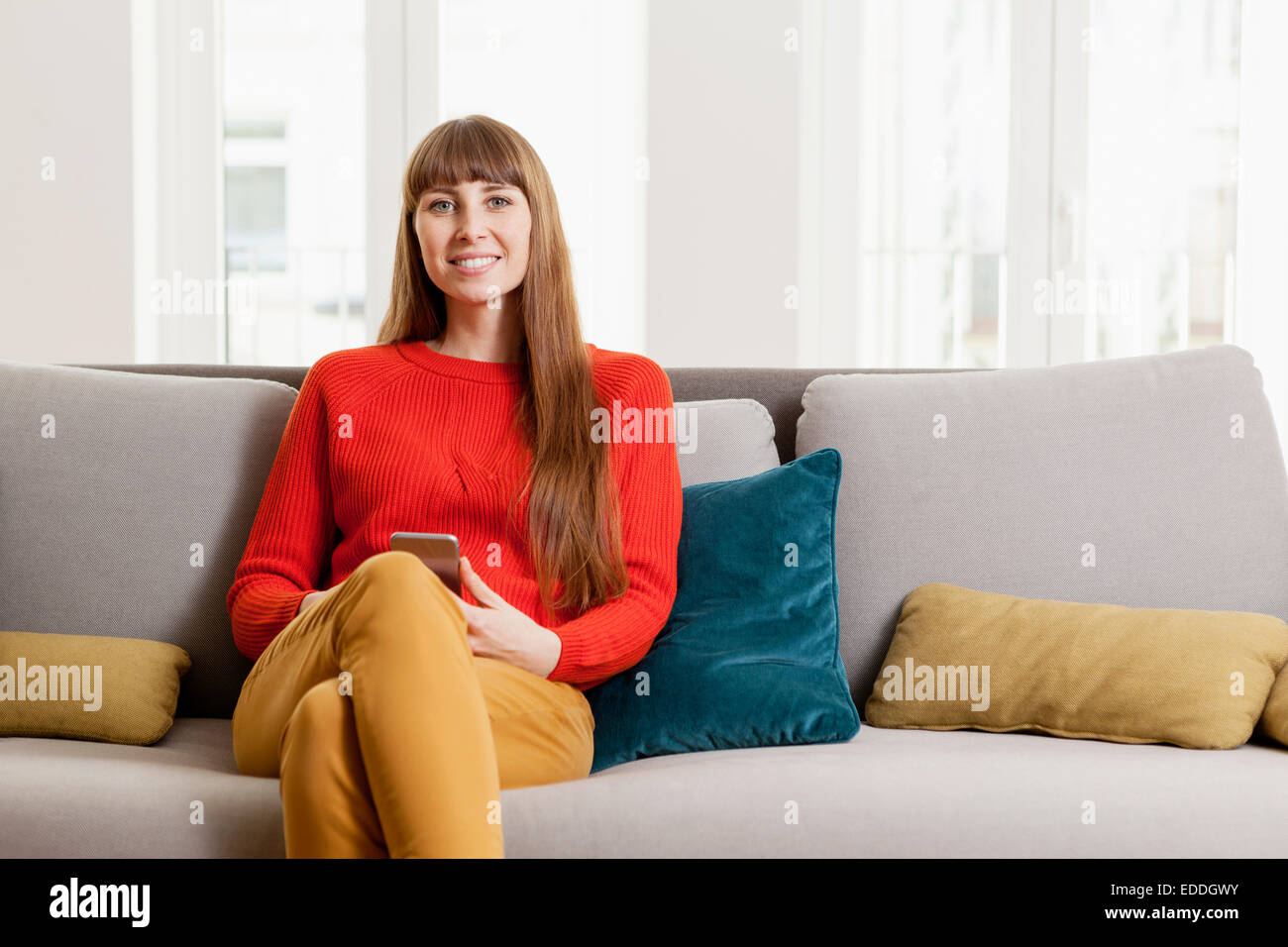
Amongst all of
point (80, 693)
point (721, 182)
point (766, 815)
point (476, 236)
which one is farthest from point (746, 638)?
point (721, 182)

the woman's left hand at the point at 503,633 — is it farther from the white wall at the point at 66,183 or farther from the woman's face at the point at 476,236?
the white wall at the point at 66,183

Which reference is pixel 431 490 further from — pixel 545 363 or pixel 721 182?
pixel 721 182

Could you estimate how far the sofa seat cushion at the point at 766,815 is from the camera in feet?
3.93

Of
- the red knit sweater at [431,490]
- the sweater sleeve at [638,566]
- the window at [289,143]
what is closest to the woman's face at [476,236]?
the red knit sweater at [431,490]

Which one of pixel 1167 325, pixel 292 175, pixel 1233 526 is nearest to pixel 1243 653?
pixel 1233 526

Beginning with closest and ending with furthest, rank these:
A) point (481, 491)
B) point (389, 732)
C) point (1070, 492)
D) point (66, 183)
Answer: point (389, 732)
point (481, 491)
point (1070, 492)
point (66, 183)

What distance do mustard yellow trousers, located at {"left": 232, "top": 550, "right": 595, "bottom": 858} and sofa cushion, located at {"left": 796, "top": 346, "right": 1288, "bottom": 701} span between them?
726 millimetres

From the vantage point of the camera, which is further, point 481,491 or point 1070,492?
point 1070,492

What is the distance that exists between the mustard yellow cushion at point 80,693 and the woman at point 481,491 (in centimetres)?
14

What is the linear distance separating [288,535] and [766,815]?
743mm

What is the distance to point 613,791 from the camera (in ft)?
4.00

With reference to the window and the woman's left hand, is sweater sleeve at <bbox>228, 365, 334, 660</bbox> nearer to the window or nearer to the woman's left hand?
the woman's left hand

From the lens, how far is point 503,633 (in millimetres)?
1274

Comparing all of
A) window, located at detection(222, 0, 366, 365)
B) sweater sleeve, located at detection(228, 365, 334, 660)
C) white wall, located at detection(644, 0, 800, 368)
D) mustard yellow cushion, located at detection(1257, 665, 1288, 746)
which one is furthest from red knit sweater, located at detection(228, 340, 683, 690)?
window, located at detection(222, 0, 366, 365)
